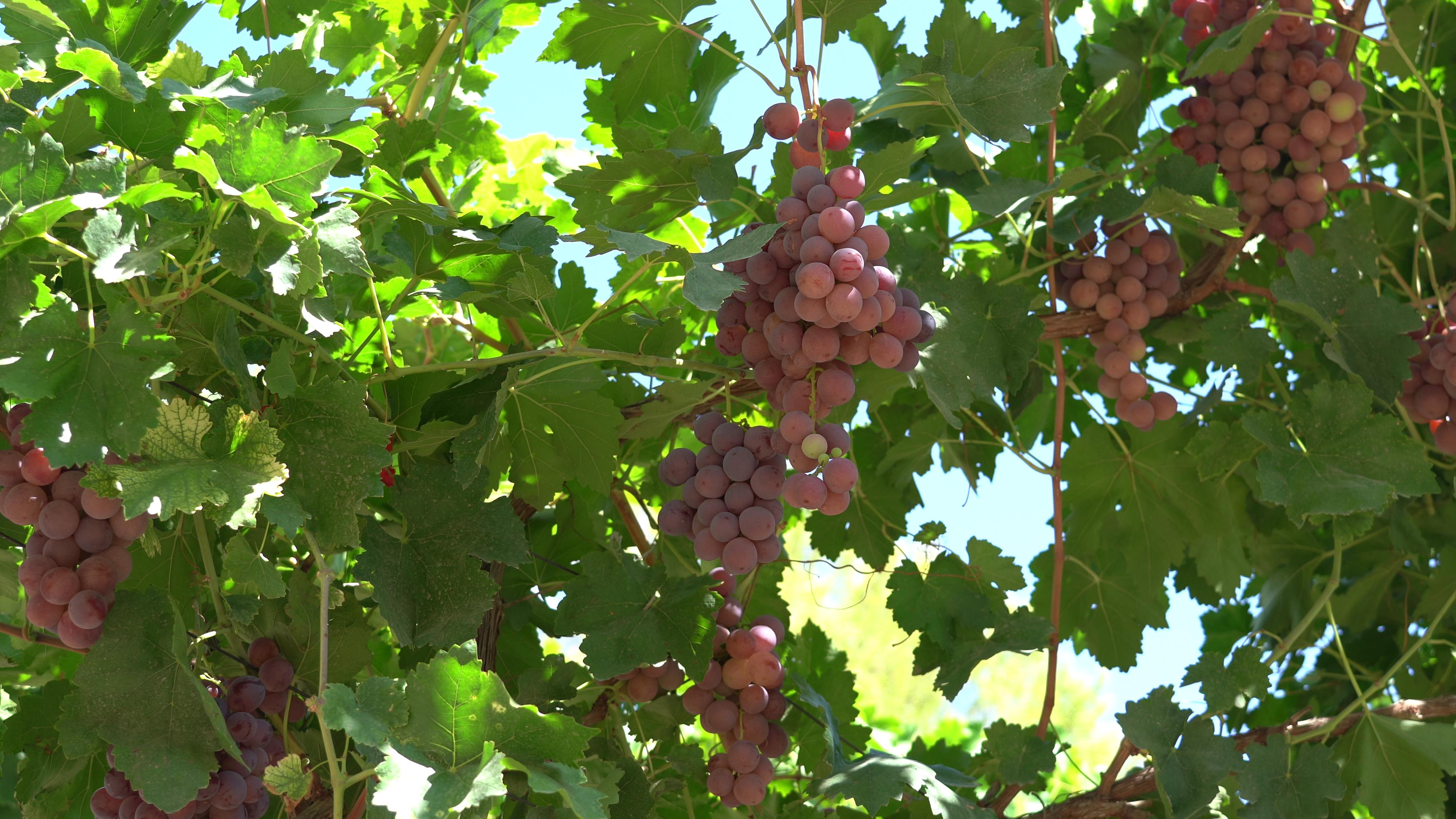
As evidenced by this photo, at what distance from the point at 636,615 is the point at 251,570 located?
1.87 feet

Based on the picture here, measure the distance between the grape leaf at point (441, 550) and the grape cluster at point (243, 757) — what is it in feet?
0.77

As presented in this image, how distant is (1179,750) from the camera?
1787 millimetres

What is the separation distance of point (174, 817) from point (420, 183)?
1.52 metres

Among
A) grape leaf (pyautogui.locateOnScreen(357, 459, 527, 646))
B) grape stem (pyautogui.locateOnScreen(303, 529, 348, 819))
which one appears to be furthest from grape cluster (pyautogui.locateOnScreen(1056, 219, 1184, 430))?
grape stem (pyautogui.locateOnScreen(303, 529, 348, 819))

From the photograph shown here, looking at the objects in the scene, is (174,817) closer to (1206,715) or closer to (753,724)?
(753,724)

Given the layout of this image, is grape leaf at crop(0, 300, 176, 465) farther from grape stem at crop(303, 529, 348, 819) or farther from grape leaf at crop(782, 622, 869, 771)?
grape leaf at crop(782, 622, 869, 771)

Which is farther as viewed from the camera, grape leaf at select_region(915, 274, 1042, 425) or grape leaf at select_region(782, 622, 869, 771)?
grape leaf at select_region(782, 622, 869, 771)

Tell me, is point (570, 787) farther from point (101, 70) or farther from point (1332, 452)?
point (1332, 452)

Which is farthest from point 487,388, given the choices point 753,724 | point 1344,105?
point 1344,105

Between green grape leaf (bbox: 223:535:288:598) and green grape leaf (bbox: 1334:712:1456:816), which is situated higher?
green grape leaf (bbox: 1334:712:1456:816)

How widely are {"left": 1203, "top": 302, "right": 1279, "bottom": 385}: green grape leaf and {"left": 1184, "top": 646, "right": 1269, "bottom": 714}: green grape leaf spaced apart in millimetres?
515

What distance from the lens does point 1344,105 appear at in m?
2.09

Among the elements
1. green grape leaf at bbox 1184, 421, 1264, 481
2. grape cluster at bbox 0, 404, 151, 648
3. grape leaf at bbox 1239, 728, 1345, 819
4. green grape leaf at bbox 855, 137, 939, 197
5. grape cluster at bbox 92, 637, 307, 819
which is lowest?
grape cluster at bbox 92, 637, 307, 819

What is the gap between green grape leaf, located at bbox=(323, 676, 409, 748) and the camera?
3.57ft
